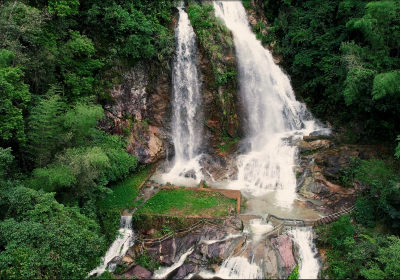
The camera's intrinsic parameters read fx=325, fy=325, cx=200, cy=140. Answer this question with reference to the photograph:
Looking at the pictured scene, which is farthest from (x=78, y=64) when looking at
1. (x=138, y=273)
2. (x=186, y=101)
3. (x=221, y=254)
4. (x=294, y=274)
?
(x=294, y=274)

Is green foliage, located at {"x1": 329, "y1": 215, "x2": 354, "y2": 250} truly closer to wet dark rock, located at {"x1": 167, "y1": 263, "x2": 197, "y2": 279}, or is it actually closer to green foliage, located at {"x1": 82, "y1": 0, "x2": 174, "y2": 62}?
wet dark rock, located at {"x1": 167, "y1": 263, "x2": 197, "y2": 279}

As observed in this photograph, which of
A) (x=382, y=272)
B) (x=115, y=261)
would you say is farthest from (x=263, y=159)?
(x=115, y=261)

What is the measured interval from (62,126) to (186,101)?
329 inches

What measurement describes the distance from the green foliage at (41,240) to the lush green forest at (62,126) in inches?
1.3

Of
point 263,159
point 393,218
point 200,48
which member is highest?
point 200,48

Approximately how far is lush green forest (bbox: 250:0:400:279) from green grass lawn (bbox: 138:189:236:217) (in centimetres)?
445

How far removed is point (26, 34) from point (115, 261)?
10623mm

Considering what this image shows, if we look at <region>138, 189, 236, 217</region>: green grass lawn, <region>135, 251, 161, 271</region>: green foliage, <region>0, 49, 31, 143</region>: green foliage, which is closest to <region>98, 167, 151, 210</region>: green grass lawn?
<region>138, 189, 236, 217</region>: green grass lawn

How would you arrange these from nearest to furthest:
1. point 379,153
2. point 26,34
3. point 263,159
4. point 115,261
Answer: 1. point 115,261
2. point 26,34
3. point 379,153
4. point 263,159

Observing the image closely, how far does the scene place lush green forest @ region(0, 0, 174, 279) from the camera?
439 inches

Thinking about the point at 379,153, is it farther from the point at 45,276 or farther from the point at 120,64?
the point at 45,276

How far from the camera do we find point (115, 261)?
13.0 meters

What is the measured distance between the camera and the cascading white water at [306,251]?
12.4 meters

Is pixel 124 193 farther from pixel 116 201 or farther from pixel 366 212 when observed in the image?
pixel 366 212
